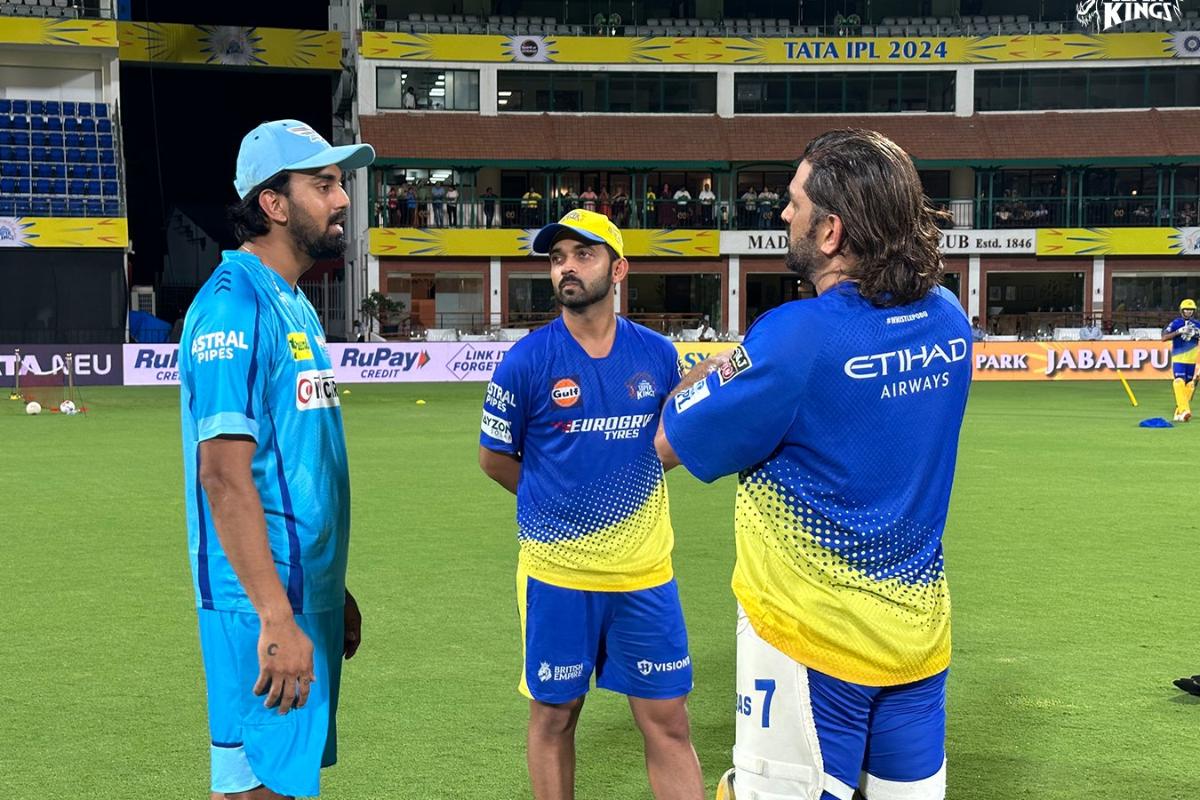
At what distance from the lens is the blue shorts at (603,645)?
4.46 metres

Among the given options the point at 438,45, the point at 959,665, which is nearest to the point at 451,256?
the point at 438,45

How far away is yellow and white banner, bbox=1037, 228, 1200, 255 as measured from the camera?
50.9 metres

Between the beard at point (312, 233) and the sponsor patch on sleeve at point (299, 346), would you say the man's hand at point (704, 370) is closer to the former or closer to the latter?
the sponsor patch on sleeve at point (299, 346)

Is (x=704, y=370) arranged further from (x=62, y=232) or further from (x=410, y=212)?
(x=410, y=212)

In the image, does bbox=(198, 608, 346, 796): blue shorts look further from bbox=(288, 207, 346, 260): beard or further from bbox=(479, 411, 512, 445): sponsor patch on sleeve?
bbox=(479, 411, 512, 445): sponsor patch on sleeve

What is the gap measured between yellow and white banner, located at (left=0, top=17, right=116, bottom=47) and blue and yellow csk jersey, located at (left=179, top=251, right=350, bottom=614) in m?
44.7

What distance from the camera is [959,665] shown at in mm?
7105

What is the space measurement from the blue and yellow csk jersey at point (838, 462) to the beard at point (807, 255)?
11 centimetres

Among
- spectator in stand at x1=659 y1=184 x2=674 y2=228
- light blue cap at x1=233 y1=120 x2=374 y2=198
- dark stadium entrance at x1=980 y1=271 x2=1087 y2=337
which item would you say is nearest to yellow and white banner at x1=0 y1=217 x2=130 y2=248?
spectator in stand at x1=659 y1=184 x2=674 y2=228

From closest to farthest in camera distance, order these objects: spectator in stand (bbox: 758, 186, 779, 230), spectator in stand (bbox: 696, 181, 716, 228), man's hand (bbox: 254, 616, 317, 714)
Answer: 1. man's hand (bbox: 254, 616, 317, 714)
2. spectator in stand (bbox: 758, 186, 779, 230)
3. spectator in stand (bbox: 696, 181, 716, 228)

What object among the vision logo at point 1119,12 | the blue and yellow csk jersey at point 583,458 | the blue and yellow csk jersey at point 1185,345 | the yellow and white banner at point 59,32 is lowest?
the blue and yellow csk jersey at point 1185,345

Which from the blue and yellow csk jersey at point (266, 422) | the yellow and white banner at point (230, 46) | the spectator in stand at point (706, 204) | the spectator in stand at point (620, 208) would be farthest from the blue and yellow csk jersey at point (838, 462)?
the yellow and white banner at point (230, 46)

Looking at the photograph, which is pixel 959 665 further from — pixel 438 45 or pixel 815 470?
pixel 438 45

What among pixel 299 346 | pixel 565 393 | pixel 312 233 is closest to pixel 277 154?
pixel 312 233
